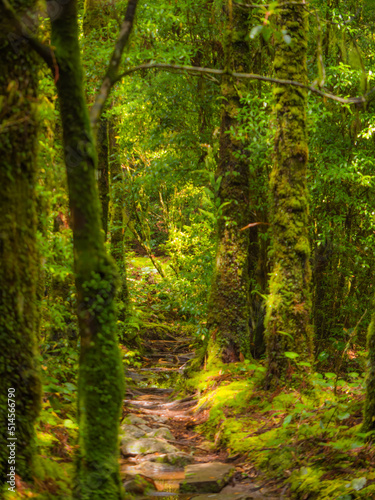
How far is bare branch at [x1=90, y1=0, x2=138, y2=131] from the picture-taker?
516cm

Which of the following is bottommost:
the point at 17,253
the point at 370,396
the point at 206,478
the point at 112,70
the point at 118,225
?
the point at 206,478

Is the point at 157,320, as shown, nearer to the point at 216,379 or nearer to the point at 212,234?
the point at 212,234

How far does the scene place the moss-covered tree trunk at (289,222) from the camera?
7922 mm

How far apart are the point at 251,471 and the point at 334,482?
1663 mm

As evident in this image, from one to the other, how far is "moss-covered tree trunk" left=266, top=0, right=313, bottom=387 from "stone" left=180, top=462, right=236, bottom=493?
6.42 ft

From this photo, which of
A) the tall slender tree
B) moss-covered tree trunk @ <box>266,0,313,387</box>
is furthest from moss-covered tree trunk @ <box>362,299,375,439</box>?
the tall slender tree

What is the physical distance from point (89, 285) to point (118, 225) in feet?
37.5

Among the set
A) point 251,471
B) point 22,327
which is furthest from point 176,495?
point 22,327

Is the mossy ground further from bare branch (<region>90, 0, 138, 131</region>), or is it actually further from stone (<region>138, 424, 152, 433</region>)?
bare branch (<region>90, 0, 138, 131</region>)

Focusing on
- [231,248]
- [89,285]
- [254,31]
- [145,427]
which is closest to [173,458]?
[145,427]

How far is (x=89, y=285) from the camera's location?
4.82m

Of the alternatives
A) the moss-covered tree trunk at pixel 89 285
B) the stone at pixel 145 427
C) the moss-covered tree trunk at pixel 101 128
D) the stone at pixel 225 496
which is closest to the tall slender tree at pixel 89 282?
the moss-covered tree trunk at pixel 89 285

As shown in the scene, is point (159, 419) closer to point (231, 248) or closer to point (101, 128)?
point (231, 248)

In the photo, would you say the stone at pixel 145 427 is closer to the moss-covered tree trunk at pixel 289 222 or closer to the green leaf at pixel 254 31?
the moss-covered tree trunk at pixel 289 222
